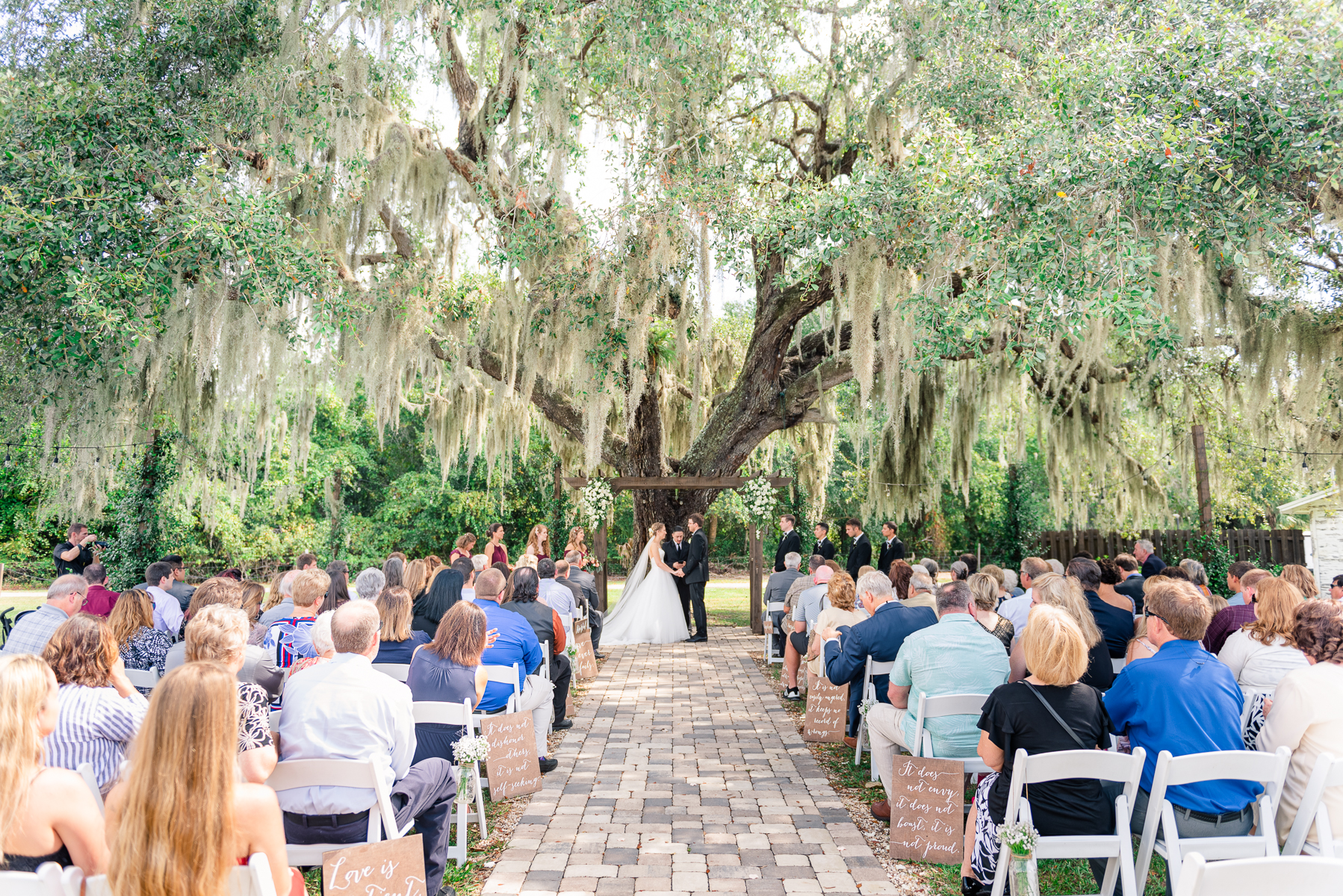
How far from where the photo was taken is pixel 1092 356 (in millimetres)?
9758

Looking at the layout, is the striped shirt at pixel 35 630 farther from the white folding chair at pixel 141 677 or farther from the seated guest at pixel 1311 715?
the seated guest at pixel 1311 715

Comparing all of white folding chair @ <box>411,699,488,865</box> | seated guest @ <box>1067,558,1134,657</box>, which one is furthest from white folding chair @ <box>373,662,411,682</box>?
seated guest @ <box>1067,558,1134,657</box>

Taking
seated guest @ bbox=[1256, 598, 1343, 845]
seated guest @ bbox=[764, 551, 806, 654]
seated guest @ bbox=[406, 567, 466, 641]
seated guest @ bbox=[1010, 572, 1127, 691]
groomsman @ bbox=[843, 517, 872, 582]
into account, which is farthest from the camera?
groomsman @ bbox=[843, 517, 872, 582]

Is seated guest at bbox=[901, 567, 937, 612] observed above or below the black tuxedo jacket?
above

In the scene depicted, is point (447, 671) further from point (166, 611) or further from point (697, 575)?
point (697, 575)

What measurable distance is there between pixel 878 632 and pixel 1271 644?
→ 70.4 inches

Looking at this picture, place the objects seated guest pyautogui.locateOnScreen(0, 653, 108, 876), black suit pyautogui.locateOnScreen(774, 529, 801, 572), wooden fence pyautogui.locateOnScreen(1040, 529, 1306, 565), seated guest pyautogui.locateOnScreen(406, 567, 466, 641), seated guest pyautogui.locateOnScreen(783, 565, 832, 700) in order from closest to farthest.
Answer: seated guest pyautogui.locateOnScreen(0, 653, 108, 876) < seated guest pyautogui.locateOnScreen(406, 567, 466, 641) < seated guest pyautogui.locateOnScreen(783, 565, 832, 700) < black suit pyautogui.locateOnScreen(774, 529, 801, 572) < wooden fence pyautogui.locateOnScreen(1040, 529, 1306, 565)

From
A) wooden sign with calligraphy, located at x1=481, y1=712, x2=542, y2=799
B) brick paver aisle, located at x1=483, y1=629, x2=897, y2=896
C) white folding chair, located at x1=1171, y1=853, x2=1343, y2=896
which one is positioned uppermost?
white folding chair, located at x1=1171, y1=853, x2=1343, y2=896

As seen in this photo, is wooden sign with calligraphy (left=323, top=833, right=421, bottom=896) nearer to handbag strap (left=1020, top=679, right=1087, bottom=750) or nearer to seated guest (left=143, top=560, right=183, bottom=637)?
handbag strap (left=1020, top=679, right=1087, bottom=750)

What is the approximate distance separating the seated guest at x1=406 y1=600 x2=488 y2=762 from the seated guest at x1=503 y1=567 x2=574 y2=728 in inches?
54.5

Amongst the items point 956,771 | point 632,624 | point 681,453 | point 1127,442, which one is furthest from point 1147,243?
point 1127,442

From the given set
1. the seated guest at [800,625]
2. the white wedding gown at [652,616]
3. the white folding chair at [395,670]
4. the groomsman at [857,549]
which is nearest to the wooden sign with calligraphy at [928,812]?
the white folding chair at [395,670]

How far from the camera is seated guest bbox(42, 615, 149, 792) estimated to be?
8.48ft

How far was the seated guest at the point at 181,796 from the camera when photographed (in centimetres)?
169
